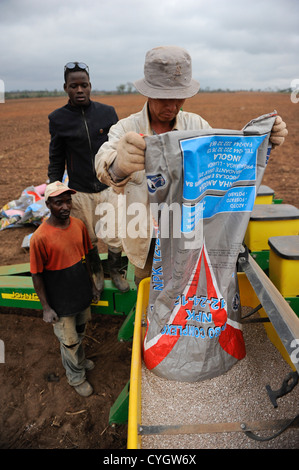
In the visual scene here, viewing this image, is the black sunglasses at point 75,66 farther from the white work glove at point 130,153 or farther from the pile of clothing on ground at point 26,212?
the pile of clothing on ground at point 26,212

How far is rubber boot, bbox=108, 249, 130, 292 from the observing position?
9.50ft

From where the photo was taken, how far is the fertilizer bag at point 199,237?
160 cm

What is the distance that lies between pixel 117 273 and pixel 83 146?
1141 mm

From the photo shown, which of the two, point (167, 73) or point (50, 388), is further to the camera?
point (50, 388)

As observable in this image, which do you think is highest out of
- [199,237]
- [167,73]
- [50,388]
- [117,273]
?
[167,73]

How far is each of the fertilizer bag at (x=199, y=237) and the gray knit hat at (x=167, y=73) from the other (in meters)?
0.44

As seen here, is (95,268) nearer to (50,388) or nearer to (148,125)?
(50,388)

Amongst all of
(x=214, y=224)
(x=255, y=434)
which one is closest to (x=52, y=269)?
(x=214, y=224)

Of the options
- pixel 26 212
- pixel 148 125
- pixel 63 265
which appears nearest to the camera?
pixel 148 125

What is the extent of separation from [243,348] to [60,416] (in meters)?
1.59

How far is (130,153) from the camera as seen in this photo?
5.08ft

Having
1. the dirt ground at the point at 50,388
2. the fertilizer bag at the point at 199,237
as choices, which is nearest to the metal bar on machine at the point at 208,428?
the fertilizer bag at the point at 199,237

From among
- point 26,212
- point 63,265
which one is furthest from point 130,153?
point 26,212

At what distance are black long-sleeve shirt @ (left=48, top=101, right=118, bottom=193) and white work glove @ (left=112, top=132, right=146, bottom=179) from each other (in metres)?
1.42
